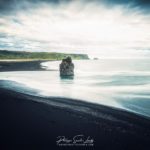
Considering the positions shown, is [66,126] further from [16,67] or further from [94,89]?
[16,67]

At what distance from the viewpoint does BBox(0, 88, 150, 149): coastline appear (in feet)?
23.1

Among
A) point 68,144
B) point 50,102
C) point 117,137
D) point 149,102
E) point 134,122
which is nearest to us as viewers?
point 68,144

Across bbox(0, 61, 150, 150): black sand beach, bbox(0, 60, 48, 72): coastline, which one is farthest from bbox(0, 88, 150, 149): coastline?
bbox(0, 60, 48, 72): coastline

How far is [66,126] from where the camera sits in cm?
809

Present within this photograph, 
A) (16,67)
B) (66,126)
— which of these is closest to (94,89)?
(66,126)

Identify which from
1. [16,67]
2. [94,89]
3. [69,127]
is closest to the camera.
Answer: [69,127]

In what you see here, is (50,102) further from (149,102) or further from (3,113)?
(149,102)

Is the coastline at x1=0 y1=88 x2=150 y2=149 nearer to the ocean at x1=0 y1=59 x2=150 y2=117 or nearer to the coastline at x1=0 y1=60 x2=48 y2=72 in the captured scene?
the ocean at x1=0 y1=59 x2=150 y2=117

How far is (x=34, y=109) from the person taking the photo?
10234mm

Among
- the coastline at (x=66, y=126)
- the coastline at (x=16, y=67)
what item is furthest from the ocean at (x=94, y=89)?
the coastline at (x=16, y=67)

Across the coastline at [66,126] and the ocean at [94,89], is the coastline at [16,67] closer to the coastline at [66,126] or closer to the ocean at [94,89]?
the ocean at [94,89]

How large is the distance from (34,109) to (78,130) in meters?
3.35

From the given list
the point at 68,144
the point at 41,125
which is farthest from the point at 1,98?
the point at 68,144

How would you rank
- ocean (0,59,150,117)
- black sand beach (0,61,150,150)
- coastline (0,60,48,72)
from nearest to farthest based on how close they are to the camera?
black sand beach (0,61,150,150) → ocean (0,59,150,117) → coastline (0,60,48,72)
